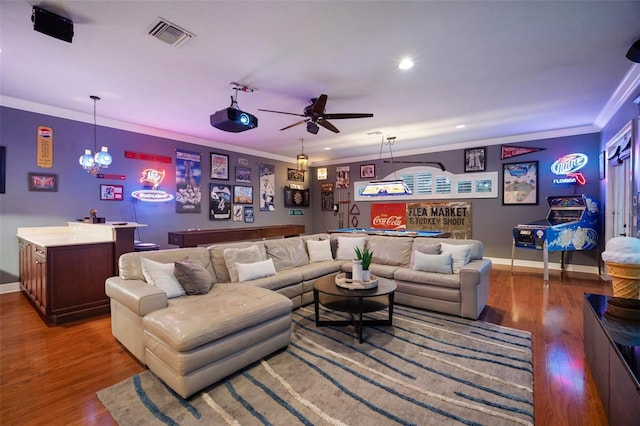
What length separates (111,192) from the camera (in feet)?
17.7

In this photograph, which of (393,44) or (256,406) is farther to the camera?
(393,44)

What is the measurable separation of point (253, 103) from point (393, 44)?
237 centimetres

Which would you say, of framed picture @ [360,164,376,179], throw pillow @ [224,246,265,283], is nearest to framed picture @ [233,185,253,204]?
framed picture @ [360,164,376,179]

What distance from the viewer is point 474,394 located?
2.10m

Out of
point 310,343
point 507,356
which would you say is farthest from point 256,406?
point 507,356

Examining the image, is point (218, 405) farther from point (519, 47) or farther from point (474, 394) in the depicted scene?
point (519, 47)

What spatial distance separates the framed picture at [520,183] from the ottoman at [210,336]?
621 centimetres

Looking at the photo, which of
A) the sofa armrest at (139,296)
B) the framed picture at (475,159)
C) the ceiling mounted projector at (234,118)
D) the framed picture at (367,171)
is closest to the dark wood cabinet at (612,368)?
the sofa armrest at (139,296)

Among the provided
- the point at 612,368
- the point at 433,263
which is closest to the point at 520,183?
the point at 433,263

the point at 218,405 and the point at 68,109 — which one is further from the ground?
the point at 68,109

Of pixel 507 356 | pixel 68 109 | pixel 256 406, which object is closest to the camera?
pixel 256 406

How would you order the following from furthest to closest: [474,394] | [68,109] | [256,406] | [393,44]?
[68,109], [393,44], [474,394], [256,406]

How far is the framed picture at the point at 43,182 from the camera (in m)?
4.59

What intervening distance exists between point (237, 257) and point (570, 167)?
6.79 metres
